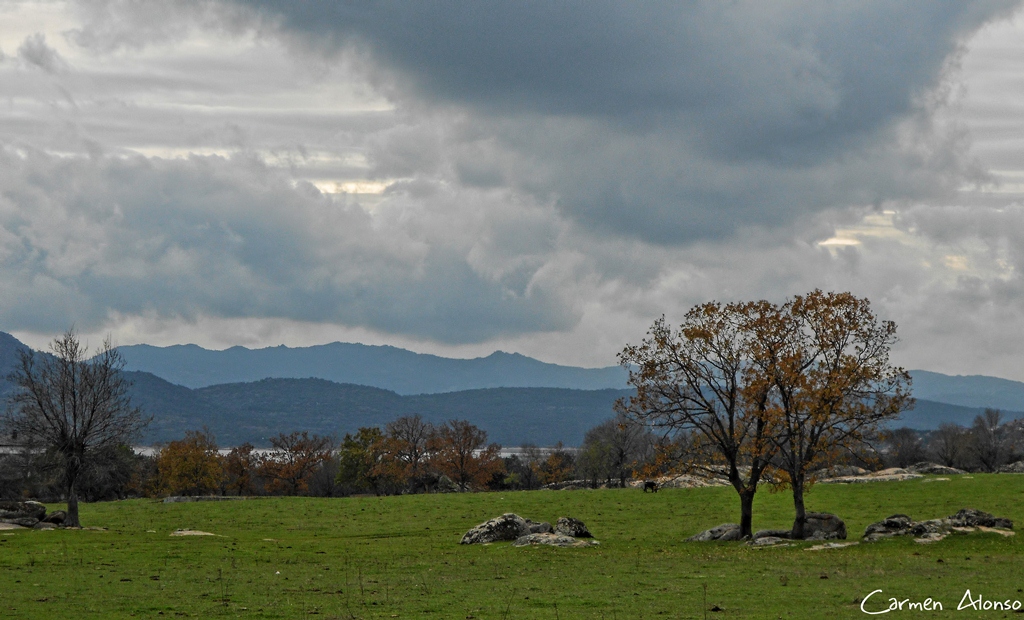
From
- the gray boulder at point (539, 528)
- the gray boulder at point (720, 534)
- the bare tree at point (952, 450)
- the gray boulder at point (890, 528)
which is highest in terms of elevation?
the bare tree at point (952, 450)

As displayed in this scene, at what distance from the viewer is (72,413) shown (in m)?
67.2

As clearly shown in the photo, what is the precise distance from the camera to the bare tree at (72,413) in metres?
66.4

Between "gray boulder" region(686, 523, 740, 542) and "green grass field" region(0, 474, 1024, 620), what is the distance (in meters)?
1.21

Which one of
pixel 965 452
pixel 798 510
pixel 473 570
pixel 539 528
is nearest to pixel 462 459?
pixel 539 528

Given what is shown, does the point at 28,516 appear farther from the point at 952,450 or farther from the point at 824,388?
the point at 952,450

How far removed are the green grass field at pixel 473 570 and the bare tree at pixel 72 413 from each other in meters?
6.41

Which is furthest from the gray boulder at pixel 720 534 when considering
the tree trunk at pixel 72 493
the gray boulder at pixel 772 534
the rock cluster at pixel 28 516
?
the rock cluster at pixel 28 516

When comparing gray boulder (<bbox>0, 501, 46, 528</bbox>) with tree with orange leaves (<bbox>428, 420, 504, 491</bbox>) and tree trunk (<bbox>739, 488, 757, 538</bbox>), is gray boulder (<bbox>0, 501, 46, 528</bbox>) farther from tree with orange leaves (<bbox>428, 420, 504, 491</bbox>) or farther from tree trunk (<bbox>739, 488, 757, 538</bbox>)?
tree with orange leaves (<bbox>428, 420, 504, 491</bbox>)

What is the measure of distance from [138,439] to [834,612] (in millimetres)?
62825

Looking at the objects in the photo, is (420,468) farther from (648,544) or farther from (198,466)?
(648,544)

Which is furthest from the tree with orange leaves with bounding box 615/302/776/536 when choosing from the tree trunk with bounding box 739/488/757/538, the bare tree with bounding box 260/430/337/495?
the bare tree with bounding box 260/430/337/495

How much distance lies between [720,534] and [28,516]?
47.5 meters

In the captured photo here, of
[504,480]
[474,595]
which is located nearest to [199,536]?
[474,595]
